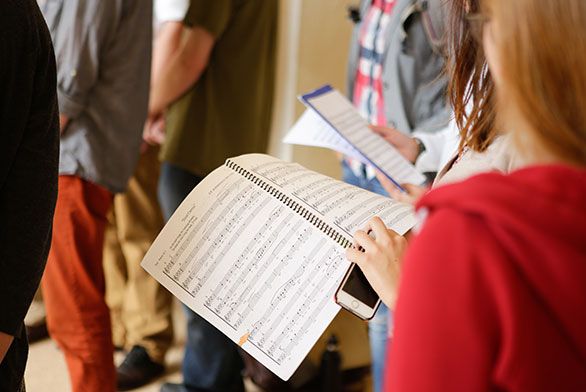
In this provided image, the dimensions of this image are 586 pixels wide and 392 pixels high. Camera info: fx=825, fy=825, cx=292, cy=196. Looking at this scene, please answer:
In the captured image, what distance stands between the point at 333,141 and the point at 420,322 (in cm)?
100

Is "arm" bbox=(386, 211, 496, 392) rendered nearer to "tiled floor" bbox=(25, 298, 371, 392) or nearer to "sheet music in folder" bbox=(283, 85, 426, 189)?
"sheet music in folder" bbox=(283, 85, 426, 189)

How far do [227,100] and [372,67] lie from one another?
1.51 feet

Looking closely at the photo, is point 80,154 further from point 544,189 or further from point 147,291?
point 544,189

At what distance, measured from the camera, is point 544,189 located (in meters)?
0.67

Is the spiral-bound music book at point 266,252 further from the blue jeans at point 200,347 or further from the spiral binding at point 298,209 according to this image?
the blue jeans at point 200,347

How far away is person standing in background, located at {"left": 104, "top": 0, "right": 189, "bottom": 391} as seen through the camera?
8.41 ft

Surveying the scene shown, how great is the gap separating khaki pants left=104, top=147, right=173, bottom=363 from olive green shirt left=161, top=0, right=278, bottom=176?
38 cm

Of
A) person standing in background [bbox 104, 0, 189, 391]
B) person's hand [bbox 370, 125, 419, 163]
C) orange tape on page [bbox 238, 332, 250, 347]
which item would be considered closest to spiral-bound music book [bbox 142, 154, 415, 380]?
orange tape on page [bbox 238, 332, 250, 347]

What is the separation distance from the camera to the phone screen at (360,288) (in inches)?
42.1

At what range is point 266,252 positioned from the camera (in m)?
1.12

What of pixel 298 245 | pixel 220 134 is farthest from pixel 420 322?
pixel 220 134

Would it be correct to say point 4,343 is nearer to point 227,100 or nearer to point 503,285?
point 503,285

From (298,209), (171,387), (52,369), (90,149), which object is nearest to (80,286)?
(90,149)

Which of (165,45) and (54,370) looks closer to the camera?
(165,45)
